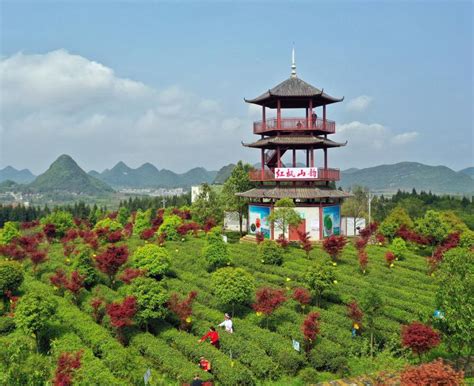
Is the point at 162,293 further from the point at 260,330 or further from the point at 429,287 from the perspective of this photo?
the point at 429,287

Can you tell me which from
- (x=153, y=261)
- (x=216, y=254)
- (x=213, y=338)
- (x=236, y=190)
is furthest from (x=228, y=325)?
(x=236, y=190)

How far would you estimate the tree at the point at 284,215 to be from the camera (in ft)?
90.9

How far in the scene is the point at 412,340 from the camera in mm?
11789

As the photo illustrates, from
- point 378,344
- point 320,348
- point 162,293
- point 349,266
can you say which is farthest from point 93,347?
point 349,266

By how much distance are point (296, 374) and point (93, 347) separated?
6.58 metres

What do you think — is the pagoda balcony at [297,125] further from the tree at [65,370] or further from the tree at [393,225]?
the tree at [65,370]

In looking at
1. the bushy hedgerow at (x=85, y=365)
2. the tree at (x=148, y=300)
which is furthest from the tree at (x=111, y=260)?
the bushy hedgerow at (x=85, y=365)

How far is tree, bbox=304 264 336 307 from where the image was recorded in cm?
1677

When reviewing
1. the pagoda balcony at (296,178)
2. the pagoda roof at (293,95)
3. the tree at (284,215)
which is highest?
the pagoda roof at (293,95)

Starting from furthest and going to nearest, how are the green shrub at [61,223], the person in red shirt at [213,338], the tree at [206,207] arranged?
the tree at [206,207]
the green shrub at [61,223]
the person in red shirt at [213,338]

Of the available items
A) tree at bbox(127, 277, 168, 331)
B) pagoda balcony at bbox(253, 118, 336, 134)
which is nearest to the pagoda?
pagoda balcony at bbox(253, 118, 336, 134)

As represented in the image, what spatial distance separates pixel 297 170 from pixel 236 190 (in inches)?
273

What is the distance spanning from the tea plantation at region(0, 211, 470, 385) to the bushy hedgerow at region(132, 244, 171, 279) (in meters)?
0.05

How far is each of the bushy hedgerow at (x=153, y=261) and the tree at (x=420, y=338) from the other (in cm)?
1182
